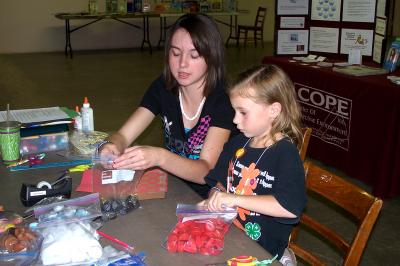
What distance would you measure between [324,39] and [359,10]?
0.41 m

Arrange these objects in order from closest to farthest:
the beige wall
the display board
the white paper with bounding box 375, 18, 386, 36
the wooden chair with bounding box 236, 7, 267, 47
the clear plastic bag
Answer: the clear plastic bag, the white paper with bounding box 375, 18, 386, 36, the display board, the beige wall, the wooden chair with bounding box 236, 7, 267, 47

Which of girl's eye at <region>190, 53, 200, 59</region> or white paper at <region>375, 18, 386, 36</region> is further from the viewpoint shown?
white paper at <region>375, 18, 386, 36</region>

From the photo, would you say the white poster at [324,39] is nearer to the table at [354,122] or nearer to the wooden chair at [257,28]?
the table at [354,122]

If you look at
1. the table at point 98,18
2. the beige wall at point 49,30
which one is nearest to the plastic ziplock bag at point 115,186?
the table at point 98,18

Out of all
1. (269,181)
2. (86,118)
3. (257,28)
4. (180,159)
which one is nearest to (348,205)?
(269,181)

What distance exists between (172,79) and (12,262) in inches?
42.7

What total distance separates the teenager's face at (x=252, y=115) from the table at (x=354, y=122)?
1.92 meters

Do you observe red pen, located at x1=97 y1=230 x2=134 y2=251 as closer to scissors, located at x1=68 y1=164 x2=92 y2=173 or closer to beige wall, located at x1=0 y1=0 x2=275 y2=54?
scissors, located at x1=68 y1=164 x2=92 y2=173

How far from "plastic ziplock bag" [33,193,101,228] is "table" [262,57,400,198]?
2.37 m

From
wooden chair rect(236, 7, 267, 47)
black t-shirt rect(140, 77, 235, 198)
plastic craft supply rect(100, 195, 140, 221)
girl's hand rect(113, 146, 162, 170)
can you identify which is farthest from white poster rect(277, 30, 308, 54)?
wooden chair rect(236, 7, 267, 47)

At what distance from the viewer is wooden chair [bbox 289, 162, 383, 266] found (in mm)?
1288

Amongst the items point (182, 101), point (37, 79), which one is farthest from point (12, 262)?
point (37, 79)

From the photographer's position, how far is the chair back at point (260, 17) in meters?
11.3

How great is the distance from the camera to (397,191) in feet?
10.8
